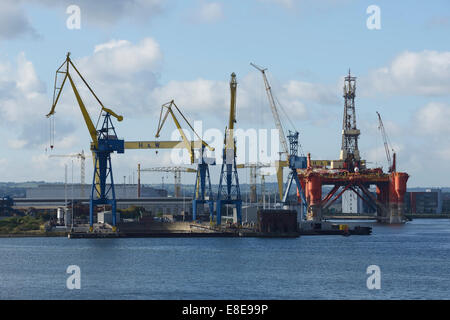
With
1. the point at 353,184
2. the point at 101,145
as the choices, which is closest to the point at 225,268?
the point at 101,145

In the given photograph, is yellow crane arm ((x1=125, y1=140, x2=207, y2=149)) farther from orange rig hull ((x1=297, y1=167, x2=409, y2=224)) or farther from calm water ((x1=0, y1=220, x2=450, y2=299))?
calm water ((x1=0, y1=220, x2=450, y2=299))

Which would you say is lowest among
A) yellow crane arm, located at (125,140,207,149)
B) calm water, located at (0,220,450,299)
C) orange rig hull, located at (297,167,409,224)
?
calm water, located at (0,220,450,299)

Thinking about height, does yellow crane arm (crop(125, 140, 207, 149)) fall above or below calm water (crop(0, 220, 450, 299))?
above

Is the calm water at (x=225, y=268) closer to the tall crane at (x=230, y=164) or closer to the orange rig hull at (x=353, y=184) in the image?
the tall crane at (x=230, y=164)

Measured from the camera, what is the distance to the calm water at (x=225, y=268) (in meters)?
65.9

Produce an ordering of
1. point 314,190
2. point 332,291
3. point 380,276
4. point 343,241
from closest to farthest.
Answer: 1. point 332,291
2. point 380,276
3. point 343,241
4. point 314,190

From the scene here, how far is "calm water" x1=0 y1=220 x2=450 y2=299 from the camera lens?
216 ft

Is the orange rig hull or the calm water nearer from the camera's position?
the calm water

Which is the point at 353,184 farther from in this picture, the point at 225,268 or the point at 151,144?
the point at 225,268
